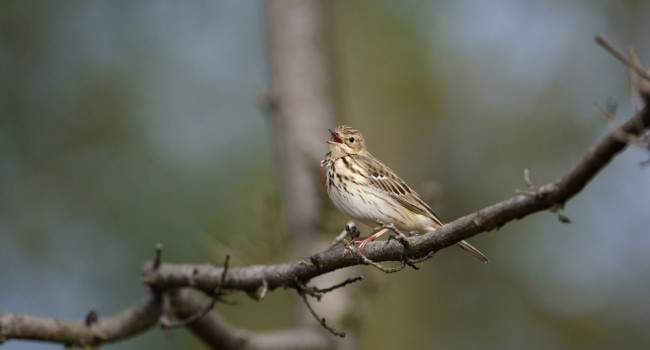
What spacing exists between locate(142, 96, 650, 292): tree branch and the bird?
3.04ft

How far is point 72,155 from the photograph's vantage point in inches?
504

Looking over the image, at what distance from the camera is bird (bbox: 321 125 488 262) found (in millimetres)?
5250

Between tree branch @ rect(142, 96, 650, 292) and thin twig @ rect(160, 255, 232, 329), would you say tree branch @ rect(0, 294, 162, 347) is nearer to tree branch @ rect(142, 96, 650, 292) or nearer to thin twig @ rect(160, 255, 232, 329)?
thin twig @ rect(160, 255, 232, 329)

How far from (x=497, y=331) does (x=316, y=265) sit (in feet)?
31.1

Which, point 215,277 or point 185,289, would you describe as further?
point 185,289

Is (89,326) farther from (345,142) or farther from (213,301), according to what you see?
(345,142)

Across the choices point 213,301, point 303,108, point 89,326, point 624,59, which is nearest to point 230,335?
point 89,326

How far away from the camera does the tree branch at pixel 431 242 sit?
2.45m

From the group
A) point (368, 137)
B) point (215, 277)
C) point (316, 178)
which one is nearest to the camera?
point (215, 277)

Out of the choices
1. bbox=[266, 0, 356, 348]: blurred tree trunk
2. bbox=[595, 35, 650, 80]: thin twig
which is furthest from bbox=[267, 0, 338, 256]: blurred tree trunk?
bbox=[595, 35, 650, 80]: thin twig

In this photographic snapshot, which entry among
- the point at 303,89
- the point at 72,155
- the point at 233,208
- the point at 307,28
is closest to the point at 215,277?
the point at 303,89

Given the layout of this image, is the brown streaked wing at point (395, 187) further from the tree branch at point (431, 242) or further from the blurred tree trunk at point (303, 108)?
the blurred tree trunk at point (303, 108)

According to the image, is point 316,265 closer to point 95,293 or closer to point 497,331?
point 95,293

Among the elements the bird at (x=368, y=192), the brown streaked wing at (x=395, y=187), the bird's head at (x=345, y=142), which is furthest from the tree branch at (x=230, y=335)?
the brown streaked wing at (x=395, y=187)
